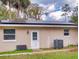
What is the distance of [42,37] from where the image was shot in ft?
10.1

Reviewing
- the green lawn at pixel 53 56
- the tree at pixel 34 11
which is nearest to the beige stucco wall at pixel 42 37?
the green lawn at pixel 53 56

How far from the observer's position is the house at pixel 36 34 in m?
2.96

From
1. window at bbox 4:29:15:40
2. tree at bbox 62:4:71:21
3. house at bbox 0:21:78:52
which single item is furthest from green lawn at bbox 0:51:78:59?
tree at bbox 62:4:71:21

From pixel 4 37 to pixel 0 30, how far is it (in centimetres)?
11

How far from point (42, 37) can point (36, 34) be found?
179mm

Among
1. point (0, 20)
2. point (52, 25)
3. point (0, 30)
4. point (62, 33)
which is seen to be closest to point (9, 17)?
point (0, 20)

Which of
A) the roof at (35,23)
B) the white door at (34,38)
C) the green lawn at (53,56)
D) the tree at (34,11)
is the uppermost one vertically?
the tree at (34,11)

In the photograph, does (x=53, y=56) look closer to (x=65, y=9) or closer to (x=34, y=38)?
(x=34, y=38)

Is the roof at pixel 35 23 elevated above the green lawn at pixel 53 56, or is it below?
above

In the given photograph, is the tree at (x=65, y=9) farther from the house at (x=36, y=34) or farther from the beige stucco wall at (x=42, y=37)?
the beige stucco wall at (x=42, y=37)

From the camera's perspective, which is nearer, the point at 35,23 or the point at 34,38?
the point at 35,23

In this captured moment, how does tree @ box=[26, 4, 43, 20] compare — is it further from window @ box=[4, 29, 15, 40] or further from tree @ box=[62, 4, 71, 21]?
window @ box=[4, 29, 15, 40]

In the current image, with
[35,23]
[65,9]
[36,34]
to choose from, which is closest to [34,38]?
[36,34]

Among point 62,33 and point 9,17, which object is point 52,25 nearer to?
point 62,33
